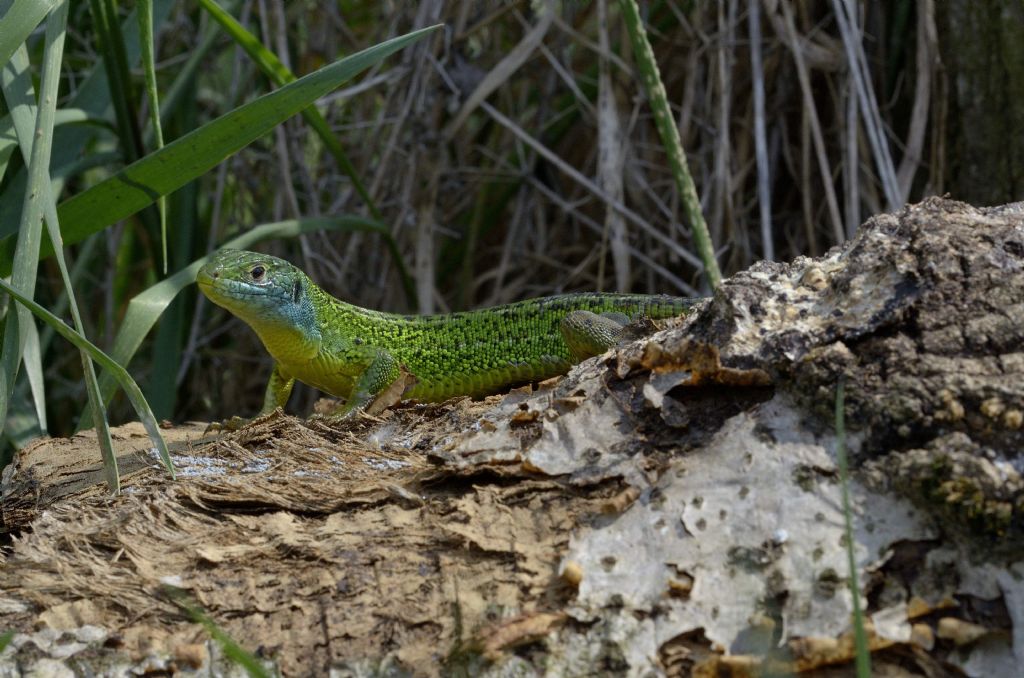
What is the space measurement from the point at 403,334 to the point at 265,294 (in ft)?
1.89

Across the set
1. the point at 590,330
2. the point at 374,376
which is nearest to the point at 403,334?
the point at 374,376

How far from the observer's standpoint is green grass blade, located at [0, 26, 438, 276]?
256 cm

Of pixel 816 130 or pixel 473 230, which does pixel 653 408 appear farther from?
pixel 473 230

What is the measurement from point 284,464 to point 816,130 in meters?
3.12

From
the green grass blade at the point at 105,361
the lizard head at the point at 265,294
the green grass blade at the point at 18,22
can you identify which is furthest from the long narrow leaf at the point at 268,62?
the green grass blade at the point at 105,361

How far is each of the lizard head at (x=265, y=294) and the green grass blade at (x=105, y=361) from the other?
1.40 meters

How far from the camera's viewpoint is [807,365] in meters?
1.84

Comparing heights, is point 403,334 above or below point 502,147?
below

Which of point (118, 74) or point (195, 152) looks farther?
point (118, 74)

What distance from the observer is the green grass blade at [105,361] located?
6.46ft

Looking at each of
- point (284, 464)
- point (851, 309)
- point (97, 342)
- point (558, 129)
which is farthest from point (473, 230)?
point (851, 309)

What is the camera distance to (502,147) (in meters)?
5.57

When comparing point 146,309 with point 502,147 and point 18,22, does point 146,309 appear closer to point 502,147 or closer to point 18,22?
point 18,22

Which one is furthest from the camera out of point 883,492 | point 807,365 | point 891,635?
point 807,365
